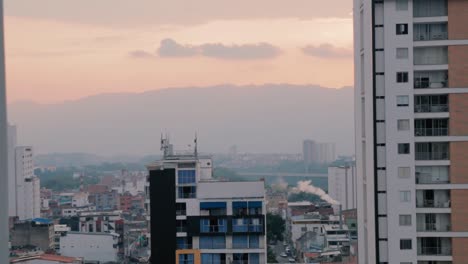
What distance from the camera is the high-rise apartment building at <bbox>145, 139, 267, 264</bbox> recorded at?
4.53 m

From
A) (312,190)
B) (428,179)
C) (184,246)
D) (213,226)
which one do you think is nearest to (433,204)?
(428,179)

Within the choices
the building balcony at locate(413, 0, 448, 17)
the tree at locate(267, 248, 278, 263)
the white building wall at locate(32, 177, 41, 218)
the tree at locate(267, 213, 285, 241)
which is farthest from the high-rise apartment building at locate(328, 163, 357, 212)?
the building balcony at locate(413, 0, 448, 17)

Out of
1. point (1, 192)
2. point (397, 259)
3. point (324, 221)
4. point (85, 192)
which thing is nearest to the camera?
point (1, 192)

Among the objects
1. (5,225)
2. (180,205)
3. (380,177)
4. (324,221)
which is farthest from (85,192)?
(5,225)

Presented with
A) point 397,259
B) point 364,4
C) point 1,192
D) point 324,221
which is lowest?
point 324,221

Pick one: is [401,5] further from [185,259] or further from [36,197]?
[36,197]

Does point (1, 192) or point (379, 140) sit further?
point (379, 140)

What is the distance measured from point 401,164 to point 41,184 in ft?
40.6

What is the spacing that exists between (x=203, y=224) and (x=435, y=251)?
1.55m

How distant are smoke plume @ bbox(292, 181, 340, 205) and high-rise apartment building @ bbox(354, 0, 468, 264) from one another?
12.5 meters

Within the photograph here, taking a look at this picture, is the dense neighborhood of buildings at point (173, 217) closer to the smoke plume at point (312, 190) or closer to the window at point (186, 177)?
the window at point (186, 177)

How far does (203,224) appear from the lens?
4527 mm

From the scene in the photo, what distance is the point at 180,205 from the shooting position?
4.57 metres

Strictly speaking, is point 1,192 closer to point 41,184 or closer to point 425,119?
point 425,119
